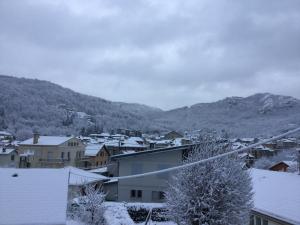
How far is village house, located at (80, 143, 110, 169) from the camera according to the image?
52.5 metres

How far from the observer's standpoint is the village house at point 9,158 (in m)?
49.6

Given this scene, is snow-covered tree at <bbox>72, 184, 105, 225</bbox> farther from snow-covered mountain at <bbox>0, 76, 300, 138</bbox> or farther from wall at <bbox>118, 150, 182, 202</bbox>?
snow-covered mountain at <bbox>0, 76, 300, 138</bbox>

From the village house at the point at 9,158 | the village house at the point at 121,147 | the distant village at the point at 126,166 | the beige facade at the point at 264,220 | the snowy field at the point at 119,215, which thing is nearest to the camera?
the beige facade at the point at 264,220

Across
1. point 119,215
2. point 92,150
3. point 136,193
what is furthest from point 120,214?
point 92,150

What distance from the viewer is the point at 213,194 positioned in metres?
14.1

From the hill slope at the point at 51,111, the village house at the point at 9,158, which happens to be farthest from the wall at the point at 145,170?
the hill slope at the point at 51,111

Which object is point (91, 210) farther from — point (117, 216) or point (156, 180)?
point (156, 180)

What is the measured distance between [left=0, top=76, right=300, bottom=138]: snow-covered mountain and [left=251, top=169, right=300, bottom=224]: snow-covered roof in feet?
267

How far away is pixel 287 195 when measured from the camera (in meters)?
17.4

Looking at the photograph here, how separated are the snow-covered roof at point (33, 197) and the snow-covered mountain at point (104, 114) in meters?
82.8

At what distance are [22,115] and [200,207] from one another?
11523 cm

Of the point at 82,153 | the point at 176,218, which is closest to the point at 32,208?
the point at 176,218

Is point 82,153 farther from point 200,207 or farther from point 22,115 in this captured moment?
point 22,115

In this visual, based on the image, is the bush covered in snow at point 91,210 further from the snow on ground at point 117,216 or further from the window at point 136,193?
the window at point 136,193
